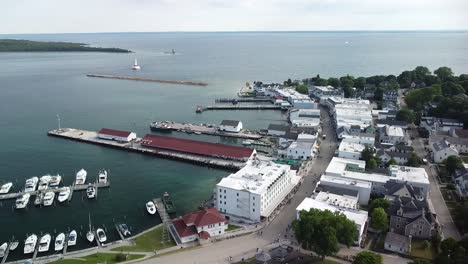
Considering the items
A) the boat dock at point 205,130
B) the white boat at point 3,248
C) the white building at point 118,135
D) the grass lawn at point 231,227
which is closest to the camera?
the white boat at point 3,248

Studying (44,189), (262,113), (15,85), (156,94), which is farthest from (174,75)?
(44,189)

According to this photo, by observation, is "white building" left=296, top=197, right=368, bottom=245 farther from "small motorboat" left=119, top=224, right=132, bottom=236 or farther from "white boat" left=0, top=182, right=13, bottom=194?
"white boat" left=0, top=182, right=13, bottom=194

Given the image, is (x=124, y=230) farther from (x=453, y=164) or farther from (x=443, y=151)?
(x=443, y=151)

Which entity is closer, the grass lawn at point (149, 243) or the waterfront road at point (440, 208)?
the grass lawn at point (149, 243)

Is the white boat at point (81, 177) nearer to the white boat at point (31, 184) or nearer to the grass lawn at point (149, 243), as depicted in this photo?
the white boat at point (31, 184)

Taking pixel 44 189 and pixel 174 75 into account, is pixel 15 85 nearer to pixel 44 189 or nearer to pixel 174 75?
pixel 174 75

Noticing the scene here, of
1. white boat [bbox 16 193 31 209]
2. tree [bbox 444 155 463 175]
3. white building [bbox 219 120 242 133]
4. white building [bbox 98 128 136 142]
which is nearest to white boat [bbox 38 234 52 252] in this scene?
white boat [bbox 16 193 31 209]

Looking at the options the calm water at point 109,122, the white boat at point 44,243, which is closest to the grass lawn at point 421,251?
the calm water at point 109,122
